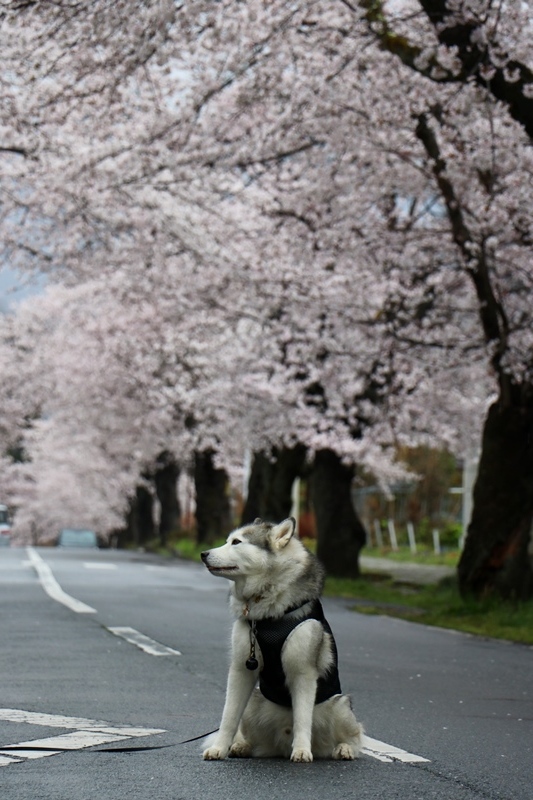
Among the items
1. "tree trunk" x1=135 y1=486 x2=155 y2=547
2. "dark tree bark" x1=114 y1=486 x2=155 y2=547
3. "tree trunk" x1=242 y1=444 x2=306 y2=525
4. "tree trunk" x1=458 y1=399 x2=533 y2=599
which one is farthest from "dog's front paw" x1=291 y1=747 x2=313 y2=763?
"tree trunk" x1=135 y1=486 x2=155 y2=547

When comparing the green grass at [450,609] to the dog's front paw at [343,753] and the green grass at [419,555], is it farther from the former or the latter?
the green grass at [419,555]

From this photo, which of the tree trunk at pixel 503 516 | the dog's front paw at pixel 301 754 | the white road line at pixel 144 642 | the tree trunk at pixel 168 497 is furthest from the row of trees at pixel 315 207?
the tree trunk at pixel 168 497

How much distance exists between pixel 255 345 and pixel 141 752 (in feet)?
81.0

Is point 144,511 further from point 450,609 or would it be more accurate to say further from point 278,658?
point 278,658

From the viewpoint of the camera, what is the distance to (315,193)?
22453 mm

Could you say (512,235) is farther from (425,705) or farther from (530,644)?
(425,705)

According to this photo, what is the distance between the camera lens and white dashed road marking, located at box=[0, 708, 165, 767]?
642 cm

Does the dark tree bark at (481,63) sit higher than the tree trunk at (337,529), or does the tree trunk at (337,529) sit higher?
the dark tree bark at (481,63)

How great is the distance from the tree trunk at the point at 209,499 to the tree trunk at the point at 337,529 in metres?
17.5

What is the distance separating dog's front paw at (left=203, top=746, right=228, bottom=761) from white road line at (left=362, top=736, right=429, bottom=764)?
31.2 inches

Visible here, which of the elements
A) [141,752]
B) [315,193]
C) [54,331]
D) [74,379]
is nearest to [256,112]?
[315,193]

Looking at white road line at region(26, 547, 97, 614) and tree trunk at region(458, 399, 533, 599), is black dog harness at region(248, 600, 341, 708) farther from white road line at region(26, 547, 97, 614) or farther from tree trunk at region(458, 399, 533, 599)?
tree trunk at region(458, 399, 533, 599)

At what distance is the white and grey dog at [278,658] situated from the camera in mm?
6094

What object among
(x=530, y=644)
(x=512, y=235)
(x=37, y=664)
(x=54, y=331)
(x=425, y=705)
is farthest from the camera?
(x=54, y=331)
